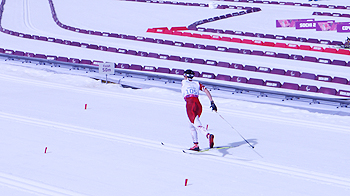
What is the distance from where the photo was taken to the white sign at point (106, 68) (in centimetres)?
1664

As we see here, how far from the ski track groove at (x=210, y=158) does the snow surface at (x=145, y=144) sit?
24mm

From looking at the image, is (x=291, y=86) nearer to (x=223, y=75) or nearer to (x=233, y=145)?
(x=223, y=75)

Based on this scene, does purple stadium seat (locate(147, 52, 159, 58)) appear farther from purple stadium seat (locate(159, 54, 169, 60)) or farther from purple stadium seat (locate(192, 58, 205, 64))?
purple stadium seat (locate(192, 58, 205, 64))

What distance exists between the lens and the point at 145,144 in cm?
965

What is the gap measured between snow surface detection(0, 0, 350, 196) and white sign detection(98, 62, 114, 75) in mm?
619

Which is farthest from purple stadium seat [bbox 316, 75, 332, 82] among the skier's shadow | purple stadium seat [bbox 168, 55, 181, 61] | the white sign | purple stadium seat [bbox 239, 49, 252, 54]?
the skier's shadow

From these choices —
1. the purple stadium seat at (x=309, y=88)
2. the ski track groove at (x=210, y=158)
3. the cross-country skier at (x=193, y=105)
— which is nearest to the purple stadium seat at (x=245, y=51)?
the purple stadium seat at (x=309, y=88)

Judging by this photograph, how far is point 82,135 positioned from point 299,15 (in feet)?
117

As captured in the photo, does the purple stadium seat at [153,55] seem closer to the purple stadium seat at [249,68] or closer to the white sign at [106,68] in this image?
the purple stadium seat at [249,68]

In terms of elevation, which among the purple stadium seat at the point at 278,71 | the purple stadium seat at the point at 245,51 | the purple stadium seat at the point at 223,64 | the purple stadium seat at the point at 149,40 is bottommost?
the purple stadium seat at the point at 278,71

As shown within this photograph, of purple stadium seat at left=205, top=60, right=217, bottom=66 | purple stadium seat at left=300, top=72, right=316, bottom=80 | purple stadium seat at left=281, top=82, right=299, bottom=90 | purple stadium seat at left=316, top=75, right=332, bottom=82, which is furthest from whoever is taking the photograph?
purple stadium seat at left=205, top=60, right=217, bottom=66

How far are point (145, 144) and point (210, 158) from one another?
174 centimetres

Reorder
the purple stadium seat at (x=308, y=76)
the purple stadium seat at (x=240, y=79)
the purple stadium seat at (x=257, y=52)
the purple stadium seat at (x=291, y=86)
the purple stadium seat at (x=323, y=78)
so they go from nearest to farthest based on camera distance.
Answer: the purple stadium seat at (x=291, y=86) < the purple stadium seat at (x=240, y=79) < the purple stadium seat at (x=323, y=78) < the purple stadium seat at (x=308, y=76) < the purple stadium seat at (x=257, y=52)

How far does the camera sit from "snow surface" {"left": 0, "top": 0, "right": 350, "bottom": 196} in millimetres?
7332
